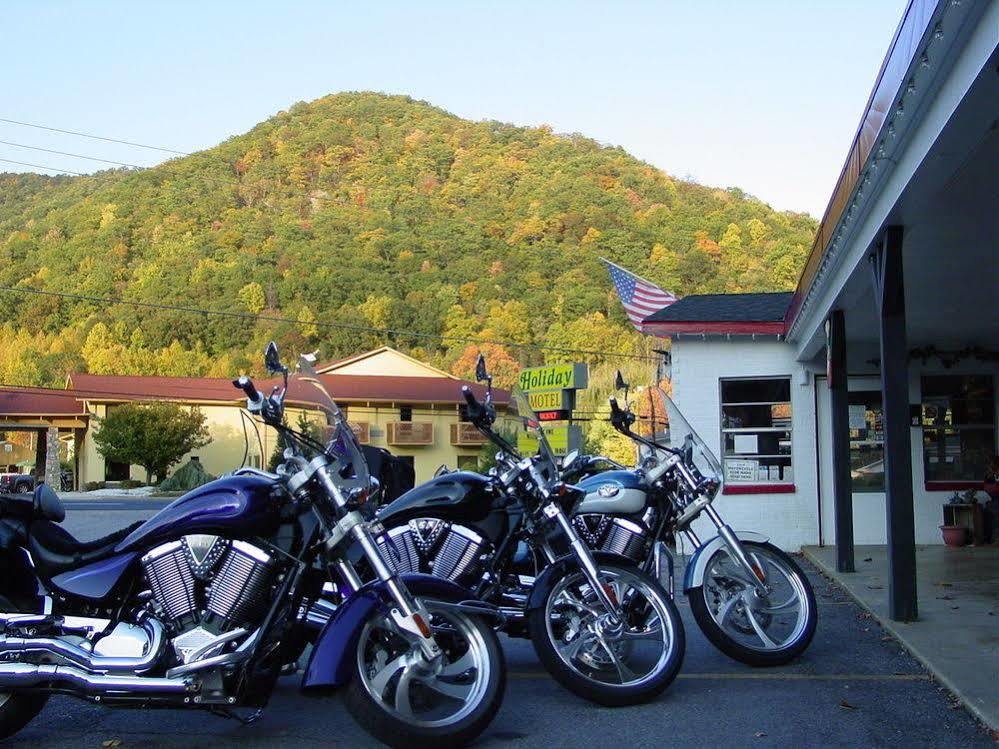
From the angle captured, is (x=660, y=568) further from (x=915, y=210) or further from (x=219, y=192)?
(x=219, y=192)

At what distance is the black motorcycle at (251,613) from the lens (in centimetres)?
445

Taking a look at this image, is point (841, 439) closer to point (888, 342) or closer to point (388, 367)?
point (888, 342)

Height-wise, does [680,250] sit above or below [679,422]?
above

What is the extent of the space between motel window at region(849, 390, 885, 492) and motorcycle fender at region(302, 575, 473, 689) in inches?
409

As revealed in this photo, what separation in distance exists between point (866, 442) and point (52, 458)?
43.7 meters

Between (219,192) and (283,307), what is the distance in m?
15.2

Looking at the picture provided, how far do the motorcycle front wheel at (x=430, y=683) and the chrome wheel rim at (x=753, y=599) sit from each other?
2045 mm

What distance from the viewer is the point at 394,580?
4492 millimetres

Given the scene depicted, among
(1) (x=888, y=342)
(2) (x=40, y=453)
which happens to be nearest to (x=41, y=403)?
(2) (x=40, y=453)

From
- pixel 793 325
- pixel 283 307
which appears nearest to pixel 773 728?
pixel 793 325

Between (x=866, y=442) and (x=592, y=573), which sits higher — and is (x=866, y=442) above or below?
above

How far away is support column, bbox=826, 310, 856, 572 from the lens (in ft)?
35.1

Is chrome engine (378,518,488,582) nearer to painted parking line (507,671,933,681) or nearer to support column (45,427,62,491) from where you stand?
painted parking line (507,671,933,681)

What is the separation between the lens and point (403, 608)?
14.7ft
